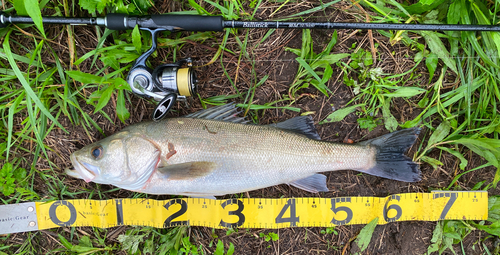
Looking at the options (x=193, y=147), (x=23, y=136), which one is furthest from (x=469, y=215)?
(x=23, y=136)

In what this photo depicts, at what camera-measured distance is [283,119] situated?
10.2 feet

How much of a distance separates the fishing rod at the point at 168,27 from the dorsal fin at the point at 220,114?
9.9 inches

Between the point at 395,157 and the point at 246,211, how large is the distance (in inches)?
68.8

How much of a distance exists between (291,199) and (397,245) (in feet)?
4.52

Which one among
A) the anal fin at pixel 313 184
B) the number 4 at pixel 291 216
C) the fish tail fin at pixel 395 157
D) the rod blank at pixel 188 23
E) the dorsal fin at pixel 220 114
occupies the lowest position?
the number 4 at pixel 291 216

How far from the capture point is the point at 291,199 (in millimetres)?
3133

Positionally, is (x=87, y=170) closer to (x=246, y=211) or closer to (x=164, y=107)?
(x=164, y=107)

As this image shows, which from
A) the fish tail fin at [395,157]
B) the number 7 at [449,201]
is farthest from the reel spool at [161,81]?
the number 7 at [449,201]

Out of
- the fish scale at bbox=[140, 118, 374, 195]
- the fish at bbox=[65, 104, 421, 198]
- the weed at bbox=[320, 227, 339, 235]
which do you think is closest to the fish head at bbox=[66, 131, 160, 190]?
the fish at bbox=[65, 104, 421, 198]

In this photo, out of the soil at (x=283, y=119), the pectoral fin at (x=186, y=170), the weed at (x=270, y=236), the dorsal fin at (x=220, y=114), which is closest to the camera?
the pectoral fin at (x=186, y=170)

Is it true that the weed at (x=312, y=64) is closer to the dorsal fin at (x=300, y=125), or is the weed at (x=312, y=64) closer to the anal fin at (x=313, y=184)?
the dorsal fin at (x=300, y=125)

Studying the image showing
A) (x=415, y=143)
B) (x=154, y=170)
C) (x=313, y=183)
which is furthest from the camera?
(x=415, y=143)

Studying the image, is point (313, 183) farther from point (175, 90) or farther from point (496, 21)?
point (496, 21)

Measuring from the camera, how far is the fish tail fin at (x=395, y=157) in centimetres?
289
